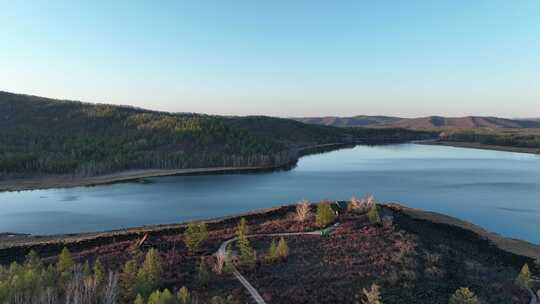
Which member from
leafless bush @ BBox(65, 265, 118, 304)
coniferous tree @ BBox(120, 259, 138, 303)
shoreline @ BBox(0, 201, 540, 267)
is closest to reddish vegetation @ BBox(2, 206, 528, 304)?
shoreline @ BBox(0, 201, 540, 267)

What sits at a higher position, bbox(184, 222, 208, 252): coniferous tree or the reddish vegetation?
bbox(184, 222, 208, 252): coniferous tree

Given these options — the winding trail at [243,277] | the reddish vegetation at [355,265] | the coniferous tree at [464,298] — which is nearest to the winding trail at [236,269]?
the winding trail at [243,277]

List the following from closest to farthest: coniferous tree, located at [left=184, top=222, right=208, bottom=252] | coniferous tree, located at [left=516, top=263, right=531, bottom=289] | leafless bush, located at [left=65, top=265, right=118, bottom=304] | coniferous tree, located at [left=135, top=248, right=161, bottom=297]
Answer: leafless bush, located at [left=65, top=265, right=118, bottom=304] → coniferous tree, located at [left=135, top=248, right=161, bottom=297] → coniferous tree, located at [left=516, top=263, right=531, bottom=289] → coniferous tree, located at [left=184, top=222, right=208, bottom=252]

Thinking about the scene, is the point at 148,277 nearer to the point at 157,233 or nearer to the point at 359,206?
the point at 157,233

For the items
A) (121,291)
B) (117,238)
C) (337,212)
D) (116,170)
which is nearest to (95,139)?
(116,170)

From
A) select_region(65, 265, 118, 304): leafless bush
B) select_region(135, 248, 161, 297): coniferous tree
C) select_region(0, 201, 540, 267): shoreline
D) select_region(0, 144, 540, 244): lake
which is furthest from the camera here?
select_region(0, 144, 540, 244): lake

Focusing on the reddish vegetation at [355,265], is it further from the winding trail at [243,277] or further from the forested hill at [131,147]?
the forested hill at [131,147]

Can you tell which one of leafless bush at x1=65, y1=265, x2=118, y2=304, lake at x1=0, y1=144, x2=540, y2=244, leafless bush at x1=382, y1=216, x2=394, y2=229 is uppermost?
leafless bush at x1=65, y1=265, x2=118, y2=304

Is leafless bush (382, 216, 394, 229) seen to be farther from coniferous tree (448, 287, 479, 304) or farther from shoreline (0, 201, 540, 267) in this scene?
coniferous tree (448, 287, 479, 304)

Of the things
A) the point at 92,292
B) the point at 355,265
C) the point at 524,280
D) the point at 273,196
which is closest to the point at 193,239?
the point at 92,292
